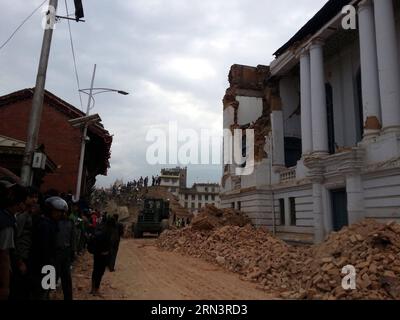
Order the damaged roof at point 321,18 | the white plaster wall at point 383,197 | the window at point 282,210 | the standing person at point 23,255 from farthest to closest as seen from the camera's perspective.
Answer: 1. the window at point 282,210
2. the damaged roof at point 321,18
3. the white plaster wall at point 383,197
4. the standing person at point 23,255

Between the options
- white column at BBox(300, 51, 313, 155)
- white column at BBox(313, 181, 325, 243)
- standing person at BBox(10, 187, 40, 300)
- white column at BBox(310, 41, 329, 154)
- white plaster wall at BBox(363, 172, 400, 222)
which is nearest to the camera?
standing person at BBox(10, 187, 40, 300)

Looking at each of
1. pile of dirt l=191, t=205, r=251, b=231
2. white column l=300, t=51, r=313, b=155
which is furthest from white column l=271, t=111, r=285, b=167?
pile of dirt l=191, t=205, r=251, b=231

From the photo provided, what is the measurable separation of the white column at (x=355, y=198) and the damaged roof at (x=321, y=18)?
312 inches

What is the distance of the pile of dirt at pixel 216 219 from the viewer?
19.6 metres

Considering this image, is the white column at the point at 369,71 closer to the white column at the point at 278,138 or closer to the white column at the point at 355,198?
the white column at the point at 355,198

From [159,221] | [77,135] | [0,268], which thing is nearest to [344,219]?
[0,268]

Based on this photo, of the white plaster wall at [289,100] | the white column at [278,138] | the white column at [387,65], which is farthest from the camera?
the white plaster wall at [289,100]

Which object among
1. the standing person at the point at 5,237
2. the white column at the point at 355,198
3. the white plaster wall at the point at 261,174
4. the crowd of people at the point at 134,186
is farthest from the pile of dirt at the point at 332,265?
the crowd of people at the point at 134,186

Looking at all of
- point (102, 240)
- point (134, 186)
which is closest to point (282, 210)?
point (102, 240)

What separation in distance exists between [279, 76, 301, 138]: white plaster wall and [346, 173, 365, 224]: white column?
10244 mm

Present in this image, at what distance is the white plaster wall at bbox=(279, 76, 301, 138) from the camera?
76.0 ft

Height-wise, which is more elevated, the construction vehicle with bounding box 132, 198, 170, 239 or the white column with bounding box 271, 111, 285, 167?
the white column with bounding box 271, 111, 285, 167

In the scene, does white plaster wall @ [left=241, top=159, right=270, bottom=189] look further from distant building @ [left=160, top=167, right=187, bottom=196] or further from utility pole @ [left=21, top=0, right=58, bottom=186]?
distant building @ [left=160, top=167, right=187, bottom=196]

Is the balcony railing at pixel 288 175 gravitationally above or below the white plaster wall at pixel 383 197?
above
